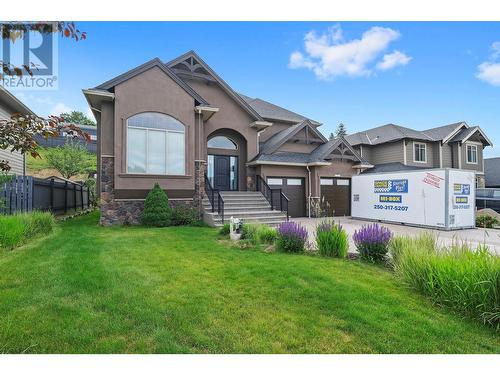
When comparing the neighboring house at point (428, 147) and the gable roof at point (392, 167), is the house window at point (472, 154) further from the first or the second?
the gable roof at point (392, 167)

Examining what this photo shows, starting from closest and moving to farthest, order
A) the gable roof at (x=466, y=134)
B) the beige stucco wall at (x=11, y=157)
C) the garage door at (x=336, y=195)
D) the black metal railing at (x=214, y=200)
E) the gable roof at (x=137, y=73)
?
the gable roof at (x=137, y=73), the black metal railing at (x=214, y=200), the beige stucco wall at (x=11, y=157), the garage door at (x=336, y=195), the gable roof at (x=466, y=134)

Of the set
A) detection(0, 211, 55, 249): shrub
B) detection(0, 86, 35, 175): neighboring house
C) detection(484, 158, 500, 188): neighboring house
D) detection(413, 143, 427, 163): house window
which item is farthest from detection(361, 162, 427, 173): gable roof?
detection(0, 86, 35, 175): neighboring house

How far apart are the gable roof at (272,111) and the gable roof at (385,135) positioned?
5941mm

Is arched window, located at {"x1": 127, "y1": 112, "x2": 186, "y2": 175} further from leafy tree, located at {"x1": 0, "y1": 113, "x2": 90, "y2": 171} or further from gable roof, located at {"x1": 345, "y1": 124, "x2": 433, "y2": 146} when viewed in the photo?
gable roof, located at {"x1": 345, "y1": 124, "x2": 433, "y2": 146}

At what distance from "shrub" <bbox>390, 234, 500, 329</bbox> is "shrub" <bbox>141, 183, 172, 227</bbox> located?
8701 mm

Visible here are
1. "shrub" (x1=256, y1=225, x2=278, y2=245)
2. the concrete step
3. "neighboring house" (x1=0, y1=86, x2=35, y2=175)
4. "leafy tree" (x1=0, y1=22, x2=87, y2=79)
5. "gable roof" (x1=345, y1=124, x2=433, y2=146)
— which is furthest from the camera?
"gable roof" (x1=345, y1=124, x2=433, y2=146)

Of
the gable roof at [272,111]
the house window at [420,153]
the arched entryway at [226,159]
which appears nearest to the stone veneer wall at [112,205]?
the arched entryway at [226,159]

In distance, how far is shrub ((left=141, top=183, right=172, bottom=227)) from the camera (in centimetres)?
1064

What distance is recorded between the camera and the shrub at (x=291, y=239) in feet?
21.7

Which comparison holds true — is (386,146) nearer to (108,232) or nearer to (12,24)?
(108,232)

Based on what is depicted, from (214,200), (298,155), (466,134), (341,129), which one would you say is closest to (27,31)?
(214,200)

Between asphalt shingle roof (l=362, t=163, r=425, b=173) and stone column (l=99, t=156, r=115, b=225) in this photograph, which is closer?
stone column (l=99, t=156, r=115, b=225)

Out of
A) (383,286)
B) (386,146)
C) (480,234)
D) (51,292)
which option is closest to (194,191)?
(51,292)

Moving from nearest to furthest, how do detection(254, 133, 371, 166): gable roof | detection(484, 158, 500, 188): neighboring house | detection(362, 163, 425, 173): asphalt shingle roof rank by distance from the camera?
detection(254, 133, 371, 166): gable roof, detection(362, 163, 425, 173): asphalt shingle roof, detection(484, 158, 500, 188): neighboring house
